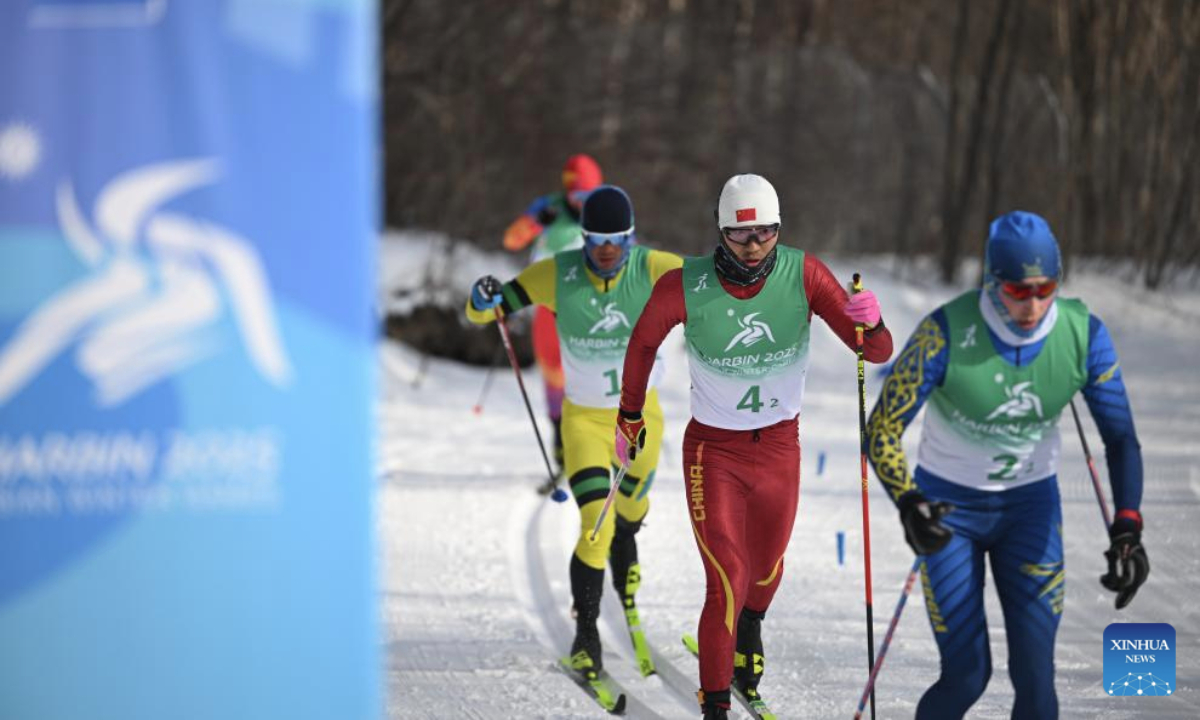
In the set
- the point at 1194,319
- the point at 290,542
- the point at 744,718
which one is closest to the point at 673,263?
the point at 744,718

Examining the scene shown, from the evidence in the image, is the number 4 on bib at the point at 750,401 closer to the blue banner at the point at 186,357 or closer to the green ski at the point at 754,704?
the green ski at the point at 754,704

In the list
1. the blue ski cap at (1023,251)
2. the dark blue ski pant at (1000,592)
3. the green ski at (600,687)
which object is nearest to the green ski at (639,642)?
the green ski at (600,687)

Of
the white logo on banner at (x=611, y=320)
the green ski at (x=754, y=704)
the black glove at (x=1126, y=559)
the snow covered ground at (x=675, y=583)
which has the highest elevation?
the white logo on banner at (x=611, y=320)

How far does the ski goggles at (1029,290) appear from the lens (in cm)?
445

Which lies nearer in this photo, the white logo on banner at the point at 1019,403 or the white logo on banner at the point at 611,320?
the white logo on banner at the point at 1019,403

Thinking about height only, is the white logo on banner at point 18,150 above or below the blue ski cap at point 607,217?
above

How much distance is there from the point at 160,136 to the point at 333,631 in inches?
50.1

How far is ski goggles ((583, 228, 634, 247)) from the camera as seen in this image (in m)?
6.51

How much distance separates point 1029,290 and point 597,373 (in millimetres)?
2621

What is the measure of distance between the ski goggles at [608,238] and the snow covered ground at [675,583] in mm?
762

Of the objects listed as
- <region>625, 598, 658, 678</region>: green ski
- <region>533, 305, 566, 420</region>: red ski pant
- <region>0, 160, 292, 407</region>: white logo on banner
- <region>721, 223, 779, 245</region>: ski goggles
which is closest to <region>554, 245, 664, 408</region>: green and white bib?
<region>625, 598, 658, 678</region>: green ski

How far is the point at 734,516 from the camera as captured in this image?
5.45 meters

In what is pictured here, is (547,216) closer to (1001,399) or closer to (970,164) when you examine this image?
(1001,399)

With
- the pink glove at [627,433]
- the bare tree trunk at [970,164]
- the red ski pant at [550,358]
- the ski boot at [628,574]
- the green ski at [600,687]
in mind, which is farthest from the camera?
the bare tree trunk at [970,164]
